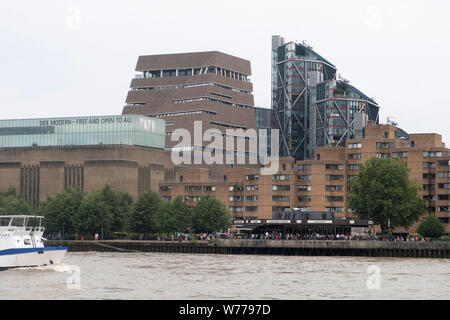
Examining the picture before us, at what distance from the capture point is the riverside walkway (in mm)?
139375

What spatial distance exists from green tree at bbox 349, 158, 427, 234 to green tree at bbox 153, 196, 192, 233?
3376 cm

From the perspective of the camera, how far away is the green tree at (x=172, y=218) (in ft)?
578

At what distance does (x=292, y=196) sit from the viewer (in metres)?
189

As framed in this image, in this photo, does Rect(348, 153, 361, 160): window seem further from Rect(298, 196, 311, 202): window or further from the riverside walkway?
the riverside walkway

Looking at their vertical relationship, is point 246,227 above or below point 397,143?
below

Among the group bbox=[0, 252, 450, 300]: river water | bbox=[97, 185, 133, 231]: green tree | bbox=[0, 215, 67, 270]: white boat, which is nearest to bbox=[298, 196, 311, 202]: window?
bbox=[97, 185, 133, 231]: green tree

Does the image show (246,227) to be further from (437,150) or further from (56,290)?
(56,290)

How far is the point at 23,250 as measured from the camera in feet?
331

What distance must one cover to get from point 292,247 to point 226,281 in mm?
64283

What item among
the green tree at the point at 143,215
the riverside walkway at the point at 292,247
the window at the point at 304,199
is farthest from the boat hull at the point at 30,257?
the window at the point at 304,199

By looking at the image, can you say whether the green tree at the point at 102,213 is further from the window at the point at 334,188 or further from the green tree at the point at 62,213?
the window at the point at 334,188
